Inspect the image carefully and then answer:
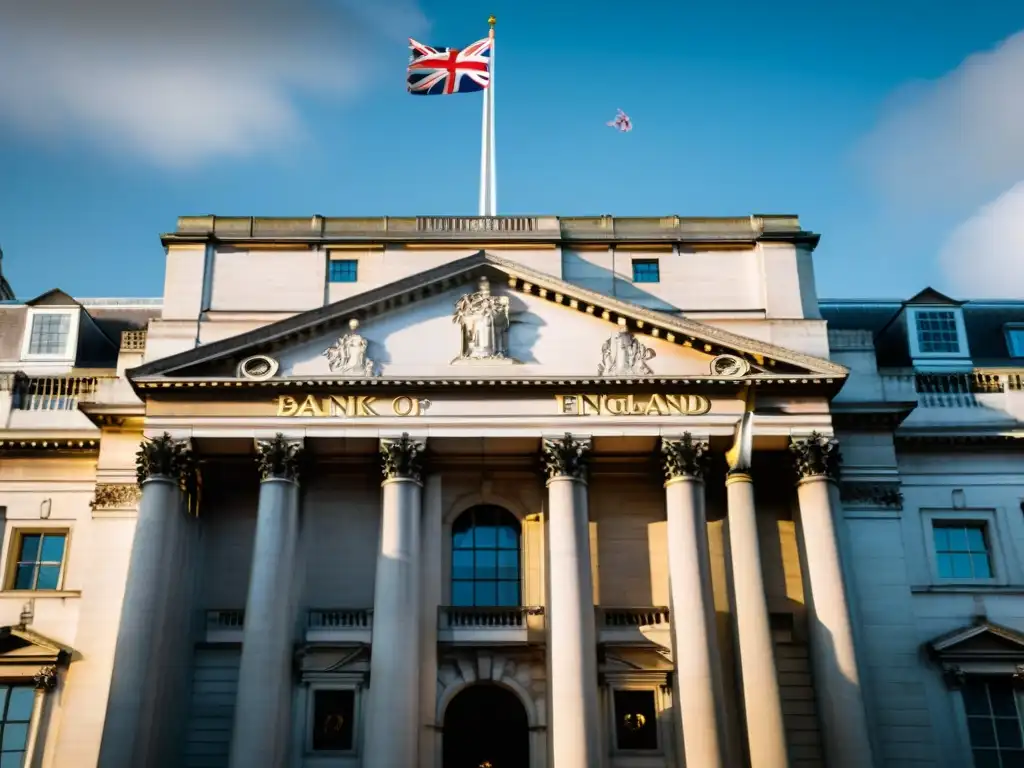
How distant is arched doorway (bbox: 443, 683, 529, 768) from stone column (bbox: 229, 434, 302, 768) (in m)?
4.49

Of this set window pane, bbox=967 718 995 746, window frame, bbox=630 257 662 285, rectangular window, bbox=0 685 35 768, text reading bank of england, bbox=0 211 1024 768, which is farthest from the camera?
A: window frame, bbox=630 257 662 285

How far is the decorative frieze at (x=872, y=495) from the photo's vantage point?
33906 mm

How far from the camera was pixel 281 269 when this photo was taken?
3719 cm

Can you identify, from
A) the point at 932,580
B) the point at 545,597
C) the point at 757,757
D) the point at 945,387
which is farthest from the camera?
the point at 945,387

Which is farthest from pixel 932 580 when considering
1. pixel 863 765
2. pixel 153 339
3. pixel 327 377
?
pixel 153 339

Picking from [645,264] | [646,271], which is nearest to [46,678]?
[646,271]

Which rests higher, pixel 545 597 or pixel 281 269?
pixel 281 269

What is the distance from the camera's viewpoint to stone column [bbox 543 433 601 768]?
28.9 metres

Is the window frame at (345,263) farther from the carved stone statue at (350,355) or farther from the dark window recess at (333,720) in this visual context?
the dark window recess at (333,720)

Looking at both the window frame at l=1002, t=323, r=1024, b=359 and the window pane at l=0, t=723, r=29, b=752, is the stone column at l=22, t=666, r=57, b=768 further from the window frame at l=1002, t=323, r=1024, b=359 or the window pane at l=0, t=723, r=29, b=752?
the window frame at l=1002, t=323, r=1024, b=359

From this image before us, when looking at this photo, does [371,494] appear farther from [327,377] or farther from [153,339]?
[153,339]

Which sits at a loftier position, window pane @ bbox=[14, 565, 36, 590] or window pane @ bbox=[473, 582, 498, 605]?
window pane @ bbox=[14, 565, 36, 590]

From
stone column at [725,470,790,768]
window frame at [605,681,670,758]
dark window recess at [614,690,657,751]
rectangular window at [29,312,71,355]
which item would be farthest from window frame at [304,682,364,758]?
rectangular window at [29,312,71,355]

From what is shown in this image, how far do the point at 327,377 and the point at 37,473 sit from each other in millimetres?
10024
